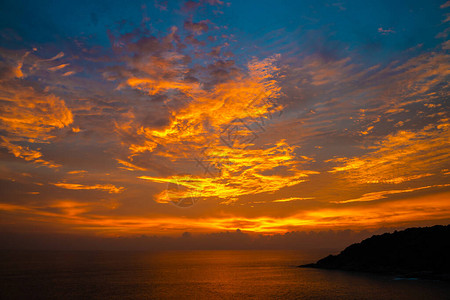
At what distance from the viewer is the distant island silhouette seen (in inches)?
3383

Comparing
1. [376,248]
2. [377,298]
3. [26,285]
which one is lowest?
[26,285]

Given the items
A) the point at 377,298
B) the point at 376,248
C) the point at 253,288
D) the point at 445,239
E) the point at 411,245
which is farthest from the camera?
the point at 376,248

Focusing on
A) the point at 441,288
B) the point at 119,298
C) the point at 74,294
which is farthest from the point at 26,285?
the point at 441,288

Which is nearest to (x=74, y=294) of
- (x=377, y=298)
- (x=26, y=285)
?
(x=26, y=285)

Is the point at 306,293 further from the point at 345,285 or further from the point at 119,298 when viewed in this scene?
the point at 119,298

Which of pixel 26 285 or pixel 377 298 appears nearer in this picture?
pixel 377 298

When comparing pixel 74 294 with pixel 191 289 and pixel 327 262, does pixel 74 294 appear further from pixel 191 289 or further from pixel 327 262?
pixel 327 262

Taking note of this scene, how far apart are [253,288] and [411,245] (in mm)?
61601

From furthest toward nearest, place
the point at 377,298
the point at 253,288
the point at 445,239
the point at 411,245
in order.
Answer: the point at 411,245
the point at 445,239
the point at 253,288
the point at 377,298

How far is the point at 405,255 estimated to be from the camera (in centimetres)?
9862

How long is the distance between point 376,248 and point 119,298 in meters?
99.1

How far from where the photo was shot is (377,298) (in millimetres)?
59812

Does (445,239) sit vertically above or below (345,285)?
above

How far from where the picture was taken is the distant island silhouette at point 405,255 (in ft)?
282
